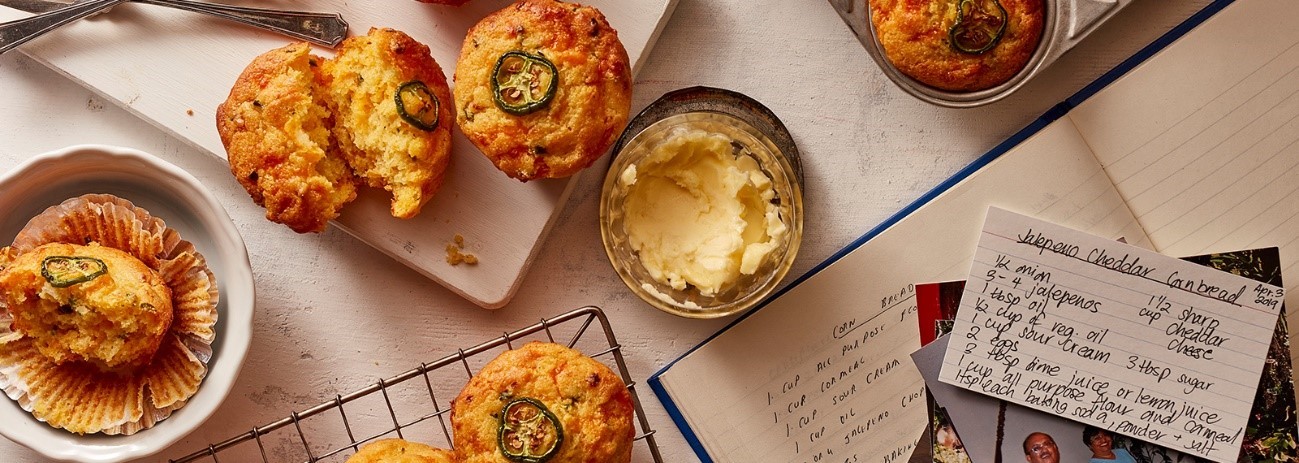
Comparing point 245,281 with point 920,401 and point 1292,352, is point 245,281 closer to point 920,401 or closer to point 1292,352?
point 920,401

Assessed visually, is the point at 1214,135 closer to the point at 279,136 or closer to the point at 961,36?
the point at 961,36

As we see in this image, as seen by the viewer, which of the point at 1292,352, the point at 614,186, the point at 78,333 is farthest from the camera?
the point at 1292,352

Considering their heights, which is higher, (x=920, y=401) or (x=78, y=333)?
(x=920, y=401)

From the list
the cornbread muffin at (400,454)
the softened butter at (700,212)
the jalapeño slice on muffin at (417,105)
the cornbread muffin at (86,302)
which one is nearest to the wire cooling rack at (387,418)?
the cornbread muffin at (400,454)

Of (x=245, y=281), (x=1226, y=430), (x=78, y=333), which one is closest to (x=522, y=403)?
(x=245, y=281)

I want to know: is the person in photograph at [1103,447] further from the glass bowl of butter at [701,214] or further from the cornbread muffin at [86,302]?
the cornbread muffin at [86,302]

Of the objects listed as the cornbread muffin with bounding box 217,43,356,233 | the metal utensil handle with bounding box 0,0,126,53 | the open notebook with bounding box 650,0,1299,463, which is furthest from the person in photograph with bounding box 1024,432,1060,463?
the metal utensil handle with bounding box 0,0,126,53

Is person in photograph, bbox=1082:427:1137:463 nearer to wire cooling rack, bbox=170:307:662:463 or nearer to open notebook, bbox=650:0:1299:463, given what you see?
open notebook, bbox=650:0:1299:463
